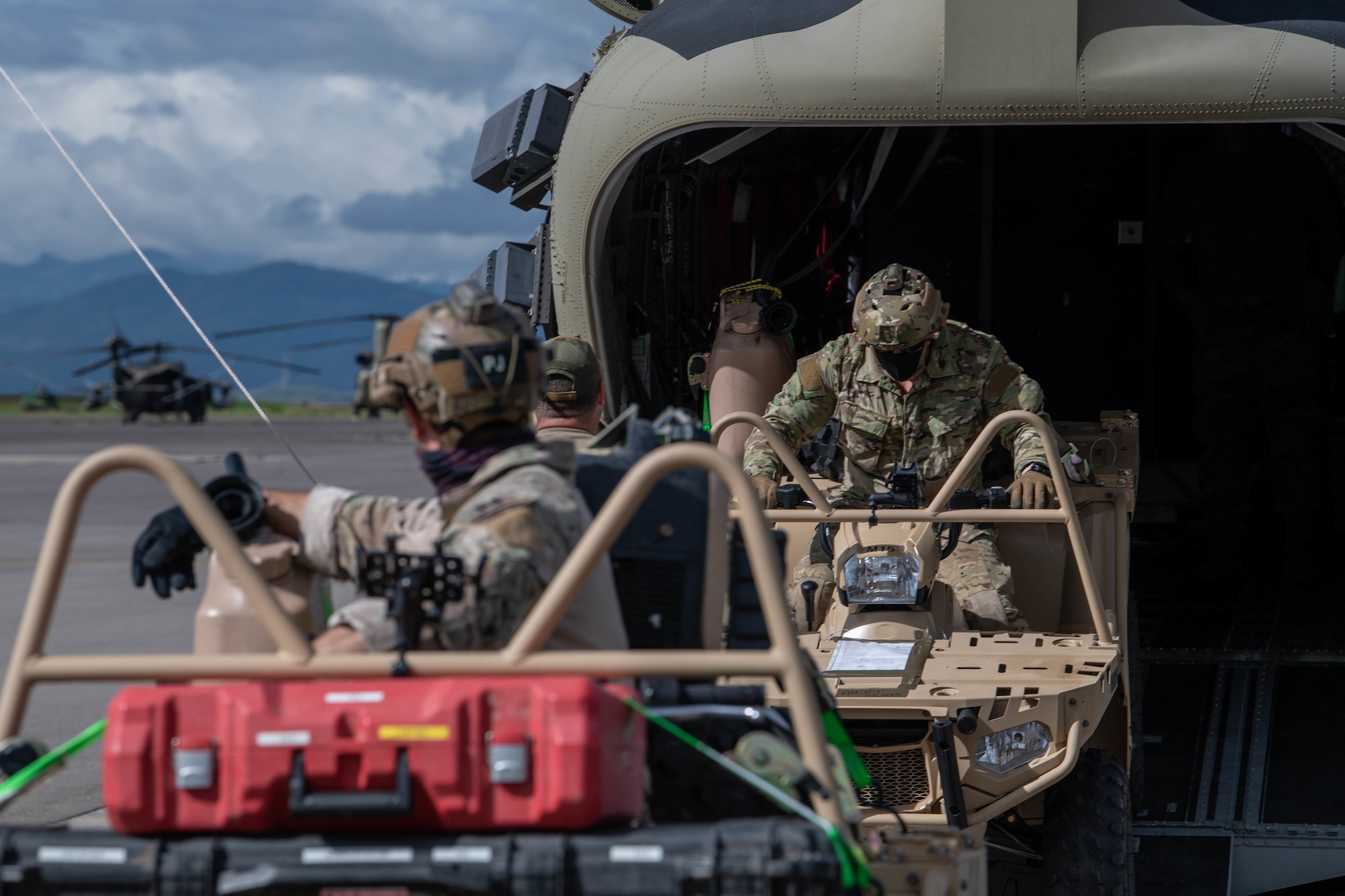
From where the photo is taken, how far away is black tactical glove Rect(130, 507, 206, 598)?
3369mm

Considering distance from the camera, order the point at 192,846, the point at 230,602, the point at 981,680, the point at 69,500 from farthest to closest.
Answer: the point at 981,680 < the point at 230,602 < the point at 69,500 < the point at 192,846

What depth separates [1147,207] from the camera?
412 inches

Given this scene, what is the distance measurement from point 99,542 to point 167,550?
47.4ft

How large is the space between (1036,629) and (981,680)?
1.57 m

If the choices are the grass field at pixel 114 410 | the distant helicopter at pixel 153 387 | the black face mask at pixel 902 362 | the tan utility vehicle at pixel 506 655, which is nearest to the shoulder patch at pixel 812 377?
the black face mask at pixel 902 362

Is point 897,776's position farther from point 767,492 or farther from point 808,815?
point 808,815

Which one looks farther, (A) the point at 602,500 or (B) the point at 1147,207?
(B) the point at 1147,207

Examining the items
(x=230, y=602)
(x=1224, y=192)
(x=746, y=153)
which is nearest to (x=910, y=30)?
(x=746, y=153)

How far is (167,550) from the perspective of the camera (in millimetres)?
3373

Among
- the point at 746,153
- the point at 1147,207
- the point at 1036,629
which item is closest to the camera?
the point at 1036,629

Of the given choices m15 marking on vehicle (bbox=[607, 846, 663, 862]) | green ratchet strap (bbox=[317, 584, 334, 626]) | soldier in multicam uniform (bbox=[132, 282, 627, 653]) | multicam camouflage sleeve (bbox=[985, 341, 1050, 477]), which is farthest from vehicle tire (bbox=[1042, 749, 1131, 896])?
Answer: m15 marking on vehicle (bbox=[607, 846, 663, 862])

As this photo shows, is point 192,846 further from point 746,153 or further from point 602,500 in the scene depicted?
point 746,153

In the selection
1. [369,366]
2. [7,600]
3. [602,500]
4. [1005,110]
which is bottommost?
[7,600]

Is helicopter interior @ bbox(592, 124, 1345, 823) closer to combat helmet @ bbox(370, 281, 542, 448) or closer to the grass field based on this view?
combat helmet @ bbox(370, 281, 542, 448)
